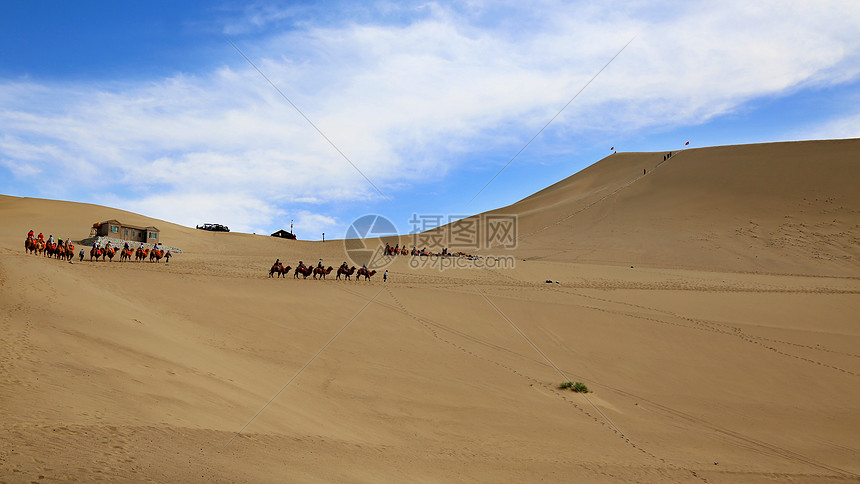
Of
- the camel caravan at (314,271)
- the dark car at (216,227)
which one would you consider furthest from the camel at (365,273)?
the dark car at (216,227)

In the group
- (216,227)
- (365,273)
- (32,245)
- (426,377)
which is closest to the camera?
(426,377)

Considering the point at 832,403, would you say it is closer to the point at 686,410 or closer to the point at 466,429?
the point at 686,410

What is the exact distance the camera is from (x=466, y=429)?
32.3ft

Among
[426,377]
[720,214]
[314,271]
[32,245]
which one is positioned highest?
[720,214]

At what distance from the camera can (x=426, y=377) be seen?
12.8 metres

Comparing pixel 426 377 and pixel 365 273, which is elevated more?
pixel 365 273

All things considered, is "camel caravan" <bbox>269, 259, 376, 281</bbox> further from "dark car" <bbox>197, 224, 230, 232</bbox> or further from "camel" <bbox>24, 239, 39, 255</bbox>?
"dark car" <bbox>197, 224, 230, 232</bbox>

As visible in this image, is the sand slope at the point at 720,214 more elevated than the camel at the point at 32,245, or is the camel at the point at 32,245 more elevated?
the sand slope at the point at 720,214

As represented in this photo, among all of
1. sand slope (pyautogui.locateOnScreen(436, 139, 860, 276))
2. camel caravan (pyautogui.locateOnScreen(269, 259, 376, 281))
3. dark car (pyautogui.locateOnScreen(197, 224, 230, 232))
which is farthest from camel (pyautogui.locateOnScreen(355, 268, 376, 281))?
dark car (pyautogui.locateOnScreen(197, 224, 230, 232))

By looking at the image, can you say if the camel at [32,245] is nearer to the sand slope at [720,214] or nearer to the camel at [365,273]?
the camel at [365,273]

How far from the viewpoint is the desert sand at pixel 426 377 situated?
21.6ft

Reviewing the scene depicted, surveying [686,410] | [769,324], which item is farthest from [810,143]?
[686,410]

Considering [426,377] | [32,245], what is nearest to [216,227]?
[32,245]

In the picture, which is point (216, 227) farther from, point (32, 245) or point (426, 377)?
Answer: point (426, 377)
